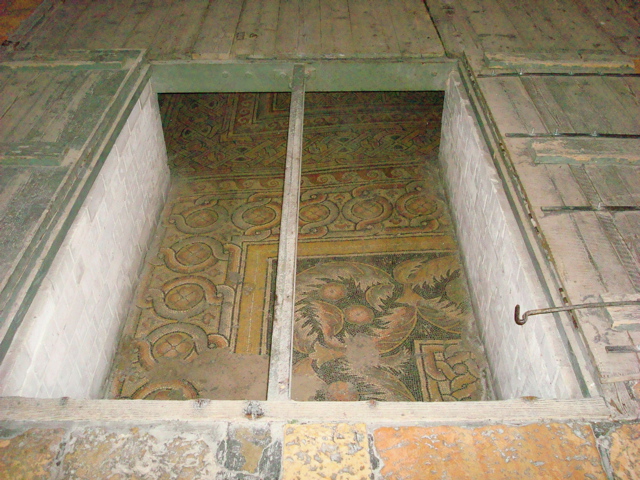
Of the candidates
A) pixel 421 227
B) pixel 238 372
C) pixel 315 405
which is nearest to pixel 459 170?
pixel 421 227

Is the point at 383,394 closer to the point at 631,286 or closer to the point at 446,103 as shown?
the point at 631,286

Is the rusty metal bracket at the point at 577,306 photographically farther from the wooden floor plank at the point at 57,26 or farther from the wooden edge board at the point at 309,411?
the wooden floor plank at the point at 57,26

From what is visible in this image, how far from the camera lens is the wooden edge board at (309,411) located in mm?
1649

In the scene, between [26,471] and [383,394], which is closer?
[26,471]

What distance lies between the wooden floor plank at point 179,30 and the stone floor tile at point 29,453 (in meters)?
2.43

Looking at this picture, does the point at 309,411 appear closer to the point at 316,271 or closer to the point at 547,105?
the point at 316,271

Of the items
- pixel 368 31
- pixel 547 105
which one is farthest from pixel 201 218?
pixel 547 105

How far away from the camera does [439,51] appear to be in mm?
3467

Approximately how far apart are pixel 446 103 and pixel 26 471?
3.15 metres

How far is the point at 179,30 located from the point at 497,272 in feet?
8.29

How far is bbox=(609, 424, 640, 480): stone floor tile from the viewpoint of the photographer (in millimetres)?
1510

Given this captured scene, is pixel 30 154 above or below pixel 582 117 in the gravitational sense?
below

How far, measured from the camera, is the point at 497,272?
8.53ft

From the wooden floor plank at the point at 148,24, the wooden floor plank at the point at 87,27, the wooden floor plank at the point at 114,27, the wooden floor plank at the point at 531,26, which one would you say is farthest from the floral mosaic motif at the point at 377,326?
the wooden floor plank at the point at 87,27
